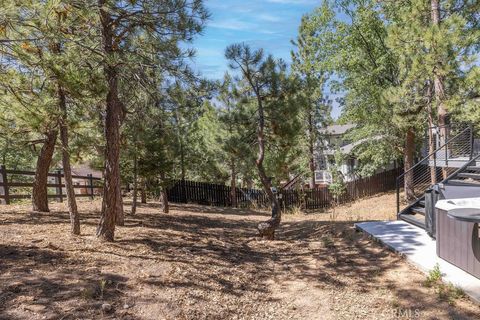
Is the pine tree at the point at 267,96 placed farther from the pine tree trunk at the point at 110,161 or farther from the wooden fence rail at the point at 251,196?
the wooden fence rail at the point at 251,196

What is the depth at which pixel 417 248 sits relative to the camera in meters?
5.25

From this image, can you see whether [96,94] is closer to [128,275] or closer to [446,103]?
[128,275]

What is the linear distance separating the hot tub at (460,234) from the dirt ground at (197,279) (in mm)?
514

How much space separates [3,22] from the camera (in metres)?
3.38

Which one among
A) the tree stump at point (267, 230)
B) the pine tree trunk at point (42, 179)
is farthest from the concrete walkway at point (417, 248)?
the pine tree trunk at point (42, 179)

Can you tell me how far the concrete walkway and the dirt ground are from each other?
177mm

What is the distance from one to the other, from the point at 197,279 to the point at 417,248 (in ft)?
11.8

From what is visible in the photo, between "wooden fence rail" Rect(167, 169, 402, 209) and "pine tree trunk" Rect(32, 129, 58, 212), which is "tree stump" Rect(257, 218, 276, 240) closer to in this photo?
"pine tree trunk" Rect(32, 129, 58, 212)

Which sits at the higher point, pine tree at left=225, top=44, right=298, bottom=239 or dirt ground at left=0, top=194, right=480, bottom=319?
pine tree at left=225, top=44, right=298, bottom=239

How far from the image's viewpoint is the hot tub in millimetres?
3780

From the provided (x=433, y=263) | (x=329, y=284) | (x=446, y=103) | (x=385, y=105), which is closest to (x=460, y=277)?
(x=433, y=263)

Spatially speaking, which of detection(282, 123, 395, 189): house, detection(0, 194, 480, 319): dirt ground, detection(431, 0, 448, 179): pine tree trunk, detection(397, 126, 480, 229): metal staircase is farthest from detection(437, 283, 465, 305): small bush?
detection(282, 123, 395, 189): house

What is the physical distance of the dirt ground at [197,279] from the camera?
3.40 m

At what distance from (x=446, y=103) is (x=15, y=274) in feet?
30.1
